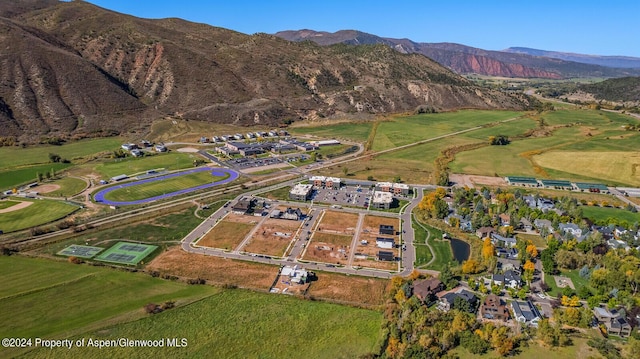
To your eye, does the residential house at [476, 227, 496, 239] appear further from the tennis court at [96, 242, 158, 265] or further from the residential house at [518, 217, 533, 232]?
the tennis court at [96, 242, 158, 265]

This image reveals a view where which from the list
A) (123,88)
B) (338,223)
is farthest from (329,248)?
(123,88)

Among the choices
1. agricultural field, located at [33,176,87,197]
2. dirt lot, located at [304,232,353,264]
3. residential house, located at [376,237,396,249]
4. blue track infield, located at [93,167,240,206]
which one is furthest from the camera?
agricultural field, located at [33,176,87,197]

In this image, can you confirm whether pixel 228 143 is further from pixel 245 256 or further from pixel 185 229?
pixel 245 256

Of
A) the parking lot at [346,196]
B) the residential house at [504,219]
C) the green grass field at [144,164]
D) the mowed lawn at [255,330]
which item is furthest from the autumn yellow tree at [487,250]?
the green grass field at [144,164]

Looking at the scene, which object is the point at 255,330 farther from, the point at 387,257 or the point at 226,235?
the point at 226,235

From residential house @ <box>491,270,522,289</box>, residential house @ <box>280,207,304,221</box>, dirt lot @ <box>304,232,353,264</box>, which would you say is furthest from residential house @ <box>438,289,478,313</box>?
residential house @ <box>280,207,304,221</box>

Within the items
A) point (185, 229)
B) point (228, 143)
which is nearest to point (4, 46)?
point (228, 143)

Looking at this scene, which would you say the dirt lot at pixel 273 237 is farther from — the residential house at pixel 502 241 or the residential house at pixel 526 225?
the residential house at pixel 526 225
